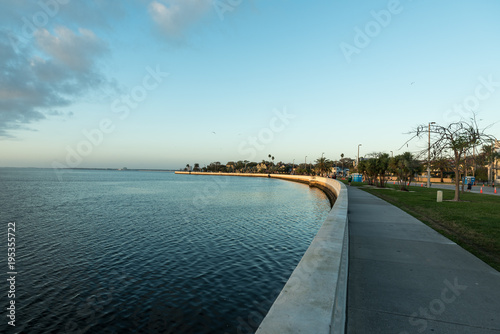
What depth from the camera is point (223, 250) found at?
12.5m

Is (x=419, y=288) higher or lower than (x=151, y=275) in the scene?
higher

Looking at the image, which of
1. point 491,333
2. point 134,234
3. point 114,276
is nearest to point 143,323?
point 114,276

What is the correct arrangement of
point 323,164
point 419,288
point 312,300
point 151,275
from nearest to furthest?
point 312,300 → point 419,288 → point 151,275 → point 323,164

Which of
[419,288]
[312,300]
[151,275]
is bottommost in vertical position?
[151,275]

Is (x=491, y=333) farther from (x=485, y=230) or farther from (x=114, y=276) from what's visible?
(x=114, y=276)

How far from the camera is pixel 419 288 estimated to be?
16.4 feet

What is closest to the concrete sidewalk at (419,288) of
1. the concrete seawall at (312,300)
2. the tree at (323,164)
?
the concrete seawall at (312,300)

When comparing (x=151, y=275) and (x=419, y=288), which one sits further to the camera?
(x=151, y=275)

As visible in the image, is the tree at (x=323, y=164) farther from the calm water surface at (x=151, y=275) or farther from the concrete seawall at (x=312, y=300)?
the concrete seawall at (x=312, y=300)

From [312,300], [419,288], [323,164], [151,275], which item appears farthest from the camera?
[323,164]

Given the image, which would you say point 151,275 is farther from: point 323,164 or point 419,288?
point 323,164

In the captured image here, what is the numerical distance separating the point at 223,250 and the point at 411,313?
363 inches

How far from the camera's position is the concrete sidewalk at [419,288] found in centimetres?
384

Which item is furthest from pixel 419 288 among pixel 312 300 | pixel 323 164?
pixel 323 164
